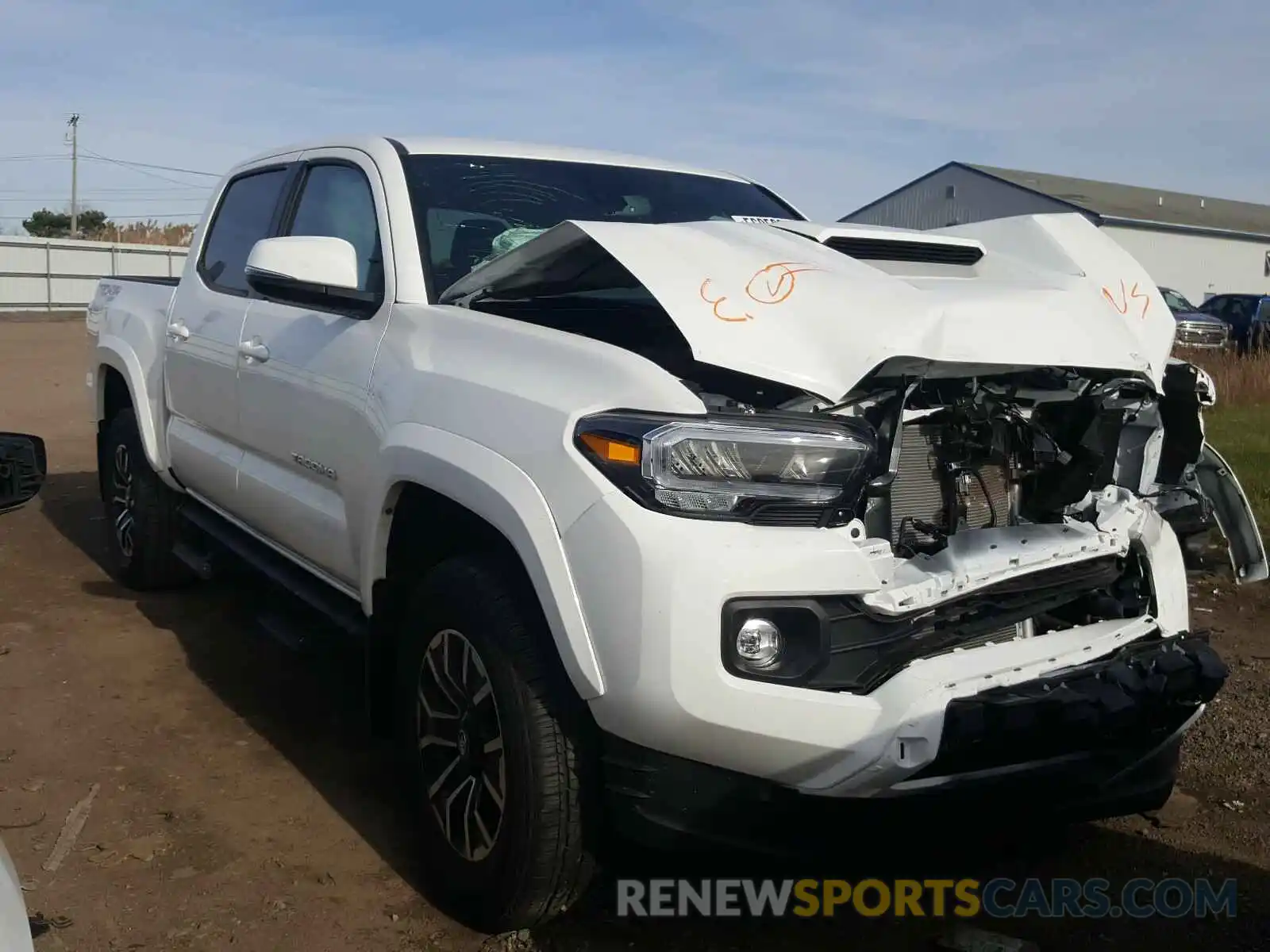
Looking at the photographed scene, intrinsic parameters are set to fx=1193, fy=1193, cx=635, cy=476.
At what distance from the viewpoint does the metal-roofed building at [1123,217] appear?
41.4 metres

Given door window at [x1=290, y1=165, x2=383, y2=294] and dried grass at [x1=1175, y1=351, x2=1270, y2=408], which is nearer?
door window at [x1=290, y1=165, x2=383, y2=294]

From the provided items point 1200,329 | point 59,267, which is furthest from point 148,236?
point 1200,329

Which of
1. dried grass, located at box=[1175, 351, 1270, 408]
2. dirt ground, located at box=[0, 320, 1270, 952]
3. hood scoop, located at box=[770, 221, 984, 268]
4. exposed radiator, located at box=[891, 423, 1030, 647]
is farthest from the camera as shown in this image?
dried grass, located at box=[1175, 351, 1270, 408]

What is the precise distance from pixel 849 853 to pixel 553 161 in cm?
256

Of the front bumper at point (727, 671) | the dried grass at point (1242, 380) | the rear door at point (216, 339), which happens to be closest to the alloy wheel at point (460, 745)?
the front bumper at point (727, 671)

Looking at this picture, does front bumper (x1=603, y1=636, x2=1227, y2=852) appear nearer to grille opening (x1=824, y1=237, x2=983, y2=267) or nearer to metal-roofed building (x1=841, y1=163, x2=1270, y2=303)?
grille opening (x1=824, y1=237, x2=983, y2=267)

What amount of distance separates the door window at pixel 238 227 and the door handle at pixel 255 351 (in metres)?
0.39

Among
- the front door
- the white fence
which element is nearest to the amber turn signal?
the front door

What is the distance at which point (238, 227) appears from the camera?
492 centimetres

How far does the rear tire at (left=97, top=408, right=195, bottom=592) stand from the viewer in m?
5.49

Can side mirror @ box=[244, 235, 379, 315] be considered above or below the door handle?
above

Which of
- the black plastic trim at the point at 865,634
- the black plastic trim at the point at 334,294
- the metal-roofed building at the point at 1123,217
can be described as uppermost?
the metal-roofed building at the point at 1123,217

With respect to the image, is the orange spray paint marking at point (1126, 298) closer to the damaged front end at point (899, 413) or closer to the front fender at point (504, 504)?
the damaged front end at point (899, 413)

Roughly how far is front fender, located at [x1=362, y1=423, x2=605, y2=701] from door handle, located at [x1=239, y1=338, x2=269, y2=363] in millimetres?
1106
